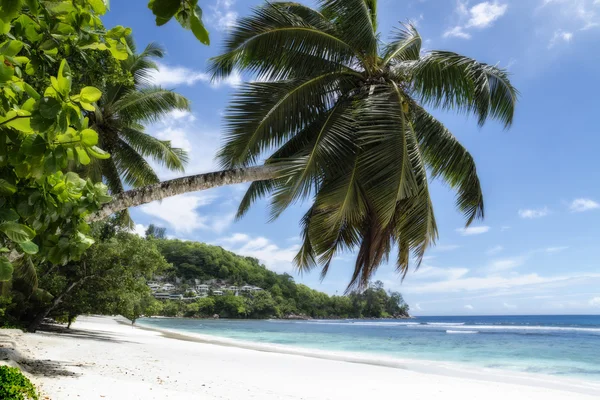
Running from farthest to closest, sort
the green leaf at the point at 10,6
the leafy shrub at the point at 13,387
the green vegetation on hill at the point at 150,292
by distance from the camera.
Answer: the green vegetation on hill at the point at 150,292 < the leafy shrub at the point at 13,387 < the green leaf at the point at 10,6

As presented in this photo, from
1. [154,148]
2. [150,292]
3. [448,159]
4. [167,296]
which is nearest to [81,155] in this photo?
[448,159]

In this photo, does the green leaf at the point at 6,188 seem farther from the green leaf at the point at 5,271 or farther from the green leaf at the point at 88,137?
the green leaf at the point at 88,137

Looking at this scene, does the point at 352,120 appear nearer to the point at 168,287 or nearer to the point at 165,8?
the point at 165,8

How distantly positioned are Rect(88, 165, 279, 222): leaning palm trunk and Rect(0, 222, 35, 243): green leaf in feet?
12.0

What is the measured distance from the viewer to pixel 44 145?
4.50ft

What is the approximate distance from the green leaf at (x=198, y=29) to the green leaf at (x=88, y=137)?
60 centimetres

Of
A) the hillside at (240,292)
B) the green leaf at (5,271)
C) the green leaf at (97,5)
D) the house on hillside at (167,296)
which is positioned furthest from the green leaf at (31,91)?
the house on hillside at (167,296)

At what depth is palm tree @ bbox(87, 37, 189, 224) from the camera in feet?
33.3

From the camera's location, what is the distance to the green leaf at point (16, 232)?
1433 mm

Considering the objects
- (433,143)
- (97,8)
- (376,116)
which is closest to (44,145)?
(97,8)

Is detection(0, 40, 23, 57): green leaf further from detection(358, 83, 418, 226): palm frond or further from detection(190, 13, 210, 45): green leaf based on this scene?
detection(358, 83, 418, 226): palm frond

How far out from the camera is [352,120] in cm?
707

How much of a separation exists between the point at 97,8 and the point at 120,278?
15.4m

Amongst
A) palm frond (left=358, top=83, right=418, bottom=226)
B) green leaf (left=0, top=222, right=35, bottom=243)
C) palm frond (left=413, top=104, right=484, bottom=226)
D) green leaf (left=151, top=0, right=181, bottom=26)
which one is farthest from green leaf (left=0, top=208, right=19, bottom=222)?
palm frond (left=413, top=104, right=484, bottom=226)
